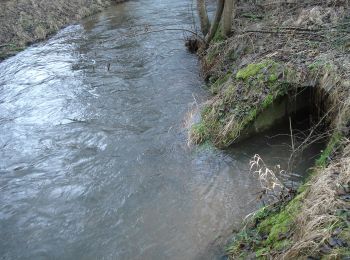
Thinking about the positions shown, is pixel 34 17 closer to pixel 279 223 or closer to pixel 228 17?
pixel 228 17

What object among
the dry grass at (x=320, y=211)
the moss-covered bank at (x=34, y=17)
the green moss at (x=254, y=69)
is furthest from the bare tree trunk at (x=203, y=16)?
the dry grass at (x=320, y=211)

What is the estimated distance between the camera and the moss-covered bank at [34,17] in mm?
16062

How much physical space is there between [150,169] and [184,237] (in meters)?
1.92

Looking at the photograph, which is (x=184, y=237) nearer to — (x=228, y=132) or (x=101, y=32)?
(x=228, y=132)

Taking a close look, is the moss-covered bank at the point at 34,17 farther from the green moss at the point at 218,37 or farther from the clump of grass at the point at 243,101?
the clump of grass at the point at 243,101

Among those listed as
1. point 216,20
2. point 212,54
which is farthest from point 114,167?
point 216,20

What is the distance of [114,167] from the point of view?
7.12 meters

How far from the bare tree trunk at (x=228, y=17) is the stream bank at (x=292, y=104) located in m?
0.23

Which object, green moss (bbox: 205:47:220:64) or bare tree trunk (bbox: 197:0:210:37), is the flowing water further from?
bare tree trunk (bbox: 197:0:210:37)

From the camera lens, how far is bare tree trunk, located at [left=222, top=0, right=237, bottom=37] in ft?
34.9

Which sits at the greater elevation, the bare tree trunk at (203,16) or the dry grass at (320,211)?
the bare tree trunk at (203,16)

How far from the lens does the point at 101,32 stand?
16438 mm

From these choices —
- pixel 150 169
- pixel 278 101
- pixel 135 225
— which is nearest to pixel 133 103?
pixel 150 169

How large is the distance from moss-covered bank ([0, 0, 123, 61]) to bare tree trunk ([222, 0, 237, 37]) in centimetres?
873
